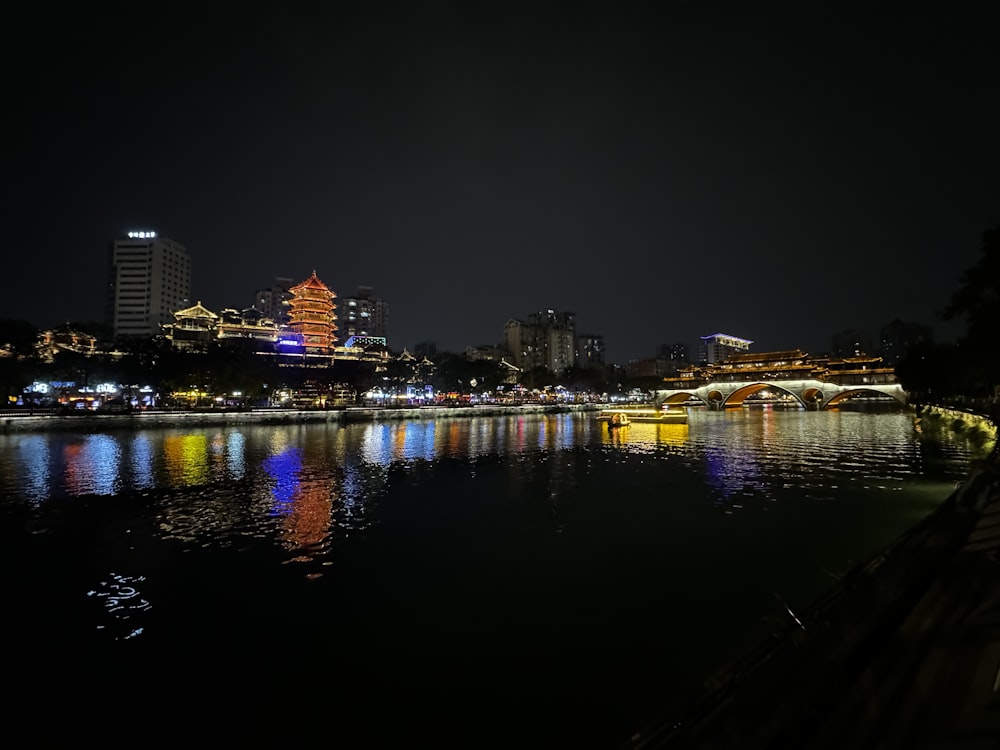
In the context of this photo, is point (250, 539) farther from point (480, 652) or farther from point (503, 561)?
point (480, 652)

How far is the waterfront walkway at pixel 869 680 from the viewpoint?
3914 millimetres

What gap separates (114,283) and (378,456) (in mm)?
157647

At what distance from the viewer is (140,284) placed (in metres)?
148

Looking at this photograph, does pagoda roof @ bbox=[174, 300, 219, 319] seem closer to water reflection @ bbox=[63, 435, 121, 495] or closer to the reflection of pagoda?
the reflection of pagoda

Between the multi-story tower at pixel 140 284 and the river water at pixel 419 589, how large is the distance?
479 feet

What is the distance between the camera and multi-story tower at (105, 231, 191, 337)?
14600 centimetres

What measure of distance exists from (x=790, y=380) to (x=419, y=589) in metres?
129

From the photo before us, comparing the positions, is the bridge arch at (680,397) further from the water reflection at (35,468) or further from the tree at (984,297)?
the water reflection at (35,468)

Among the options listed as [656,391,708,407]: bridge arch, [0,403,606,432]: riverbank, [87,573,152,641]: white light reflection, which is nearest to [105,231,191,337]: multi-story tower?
[0,403,606,432]: riverbank

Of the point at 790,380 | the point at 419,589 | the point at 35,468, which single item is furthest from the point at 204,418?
the point at 790,380

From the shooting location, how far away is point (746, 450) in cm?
3531

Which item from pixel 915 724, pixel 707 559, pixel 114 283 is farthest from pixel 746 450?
pixel 114 283

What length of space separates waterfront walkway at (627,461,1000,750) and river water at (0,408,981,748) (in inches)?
77.7

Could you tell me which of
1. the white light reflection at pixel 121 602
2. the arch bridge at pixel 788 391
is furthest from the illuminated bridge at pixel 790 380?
the white light reflection at pixel 121 602
